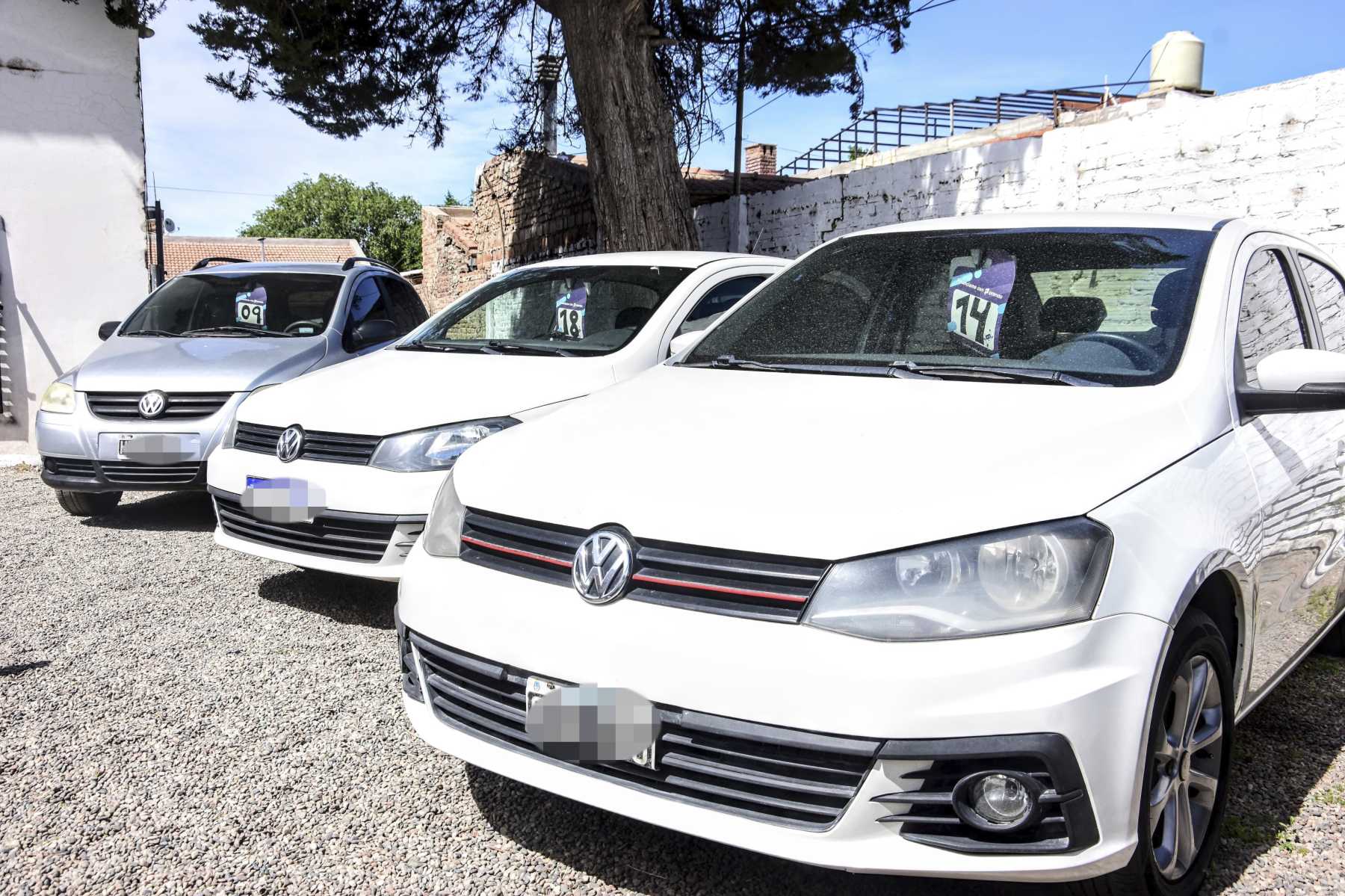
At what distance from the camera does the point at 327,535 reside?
4.30 meters

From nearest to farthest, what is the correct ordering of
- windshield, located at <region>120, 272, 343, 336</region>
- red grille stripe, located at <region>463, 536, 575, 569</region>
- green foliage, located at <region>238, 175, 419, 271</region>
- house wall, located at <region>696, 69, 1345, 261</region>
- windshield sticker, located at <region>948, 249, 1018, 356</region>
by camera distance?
red grille stripe, located at <region>463, 536, 575, 569</region> → windshield sticker, located at <region>948, 249, 1018, 356</region> → house wall, located at <region>696, 69, 1345, 261</region> → windshield, located at <region>120, 272, 343, 336</region> → green foliage, located at <region>238, 175, 419, 271</region>

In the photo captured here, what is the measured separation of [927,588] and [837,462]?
390 mm

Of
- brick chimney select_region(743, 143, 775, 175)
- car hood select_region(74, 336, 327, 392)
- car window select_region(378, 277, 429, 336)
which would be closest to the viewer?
car hood select_region(74, 336, 327, 392)

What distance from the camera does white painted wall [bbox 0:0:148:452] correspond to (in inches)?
388

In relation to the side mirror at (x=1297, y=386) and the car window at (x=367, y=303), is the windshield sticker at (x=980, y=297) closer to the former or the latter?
the side mirror at (x=1297, y=386)

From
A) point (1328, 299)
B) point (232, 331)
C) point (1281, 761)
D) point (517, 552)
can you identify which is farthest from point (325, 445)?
point (1328, 299)

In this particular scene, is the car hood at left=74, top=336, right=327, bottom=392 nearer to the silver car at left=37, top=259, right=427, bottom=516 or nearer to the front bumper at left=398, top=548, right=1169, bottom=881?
the silver car at left=37, top=259, right=427, bottom=516

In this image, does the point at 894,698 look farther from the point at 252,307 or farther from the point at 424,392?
the point at 252,307

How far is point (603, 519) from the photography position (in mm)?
2291

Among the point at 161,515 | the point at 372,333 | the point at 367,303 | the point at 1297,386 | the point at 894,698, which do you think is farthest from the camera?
the point at 367,303

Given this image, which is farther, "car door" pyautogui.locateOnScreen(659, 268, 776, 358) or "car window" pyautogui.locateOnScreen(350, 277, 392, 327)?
"car window" pyautogui.locateOnScreen(350, 277, 392, 327)

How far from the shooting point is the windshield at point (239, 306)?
7.18 meters

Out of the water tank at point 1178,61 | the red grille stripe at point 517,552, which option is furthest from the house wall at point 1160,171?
the water tank at point 1178,61

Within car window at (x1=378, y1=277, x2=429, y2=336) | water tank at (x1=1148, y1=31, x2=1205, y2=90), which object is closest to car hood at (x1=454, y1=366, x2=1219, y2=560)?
car window at (x1=378, y1=277, x2=429, y2=336)
